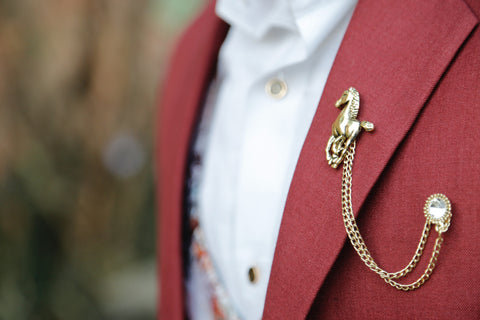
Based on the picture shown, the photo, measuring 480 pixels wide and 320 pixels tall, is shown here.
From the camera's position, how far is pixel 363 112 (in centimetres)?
57

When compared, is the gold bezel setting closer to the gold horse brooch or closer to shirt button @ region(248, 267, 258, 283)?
the gold horse brooch

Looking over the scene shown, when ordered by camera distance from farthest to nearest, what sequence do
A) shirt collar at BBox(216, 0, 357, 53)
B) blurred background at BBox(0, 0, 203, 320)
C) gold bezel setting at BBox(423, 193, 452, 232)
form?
blurred background at BBox(0, 0, 203, 320), shirt collar at BBox(216, 0, 357, 53), gold bezel setting at BBox(423, 193, 452, 232)

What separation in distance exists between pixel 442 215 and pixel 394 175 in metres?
0.07

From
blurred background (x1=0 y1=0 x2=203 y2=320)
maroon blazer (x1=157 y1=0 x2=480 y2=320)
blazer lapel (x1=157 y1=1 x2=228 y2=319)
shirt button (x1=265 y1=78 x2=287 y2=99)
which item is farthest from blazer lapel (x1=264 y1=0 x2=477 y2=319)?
blurred background (x1=0 y1=0 x2=203 y2=320)

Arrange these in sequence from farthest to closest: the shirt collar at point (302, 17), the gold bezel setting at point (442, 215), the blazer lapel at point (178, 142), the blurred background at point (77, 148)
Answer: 1. the blurred background at point (77, 148)
2. the blazer lapel at point (178, 142)
3. the shirt collar at point (302, 17)
4. the gold bezel setting at point (442, 215)

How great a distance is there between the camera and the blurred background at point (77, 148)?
157 centimetres

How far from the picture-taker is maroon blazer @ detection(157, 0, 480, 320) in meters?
0.52

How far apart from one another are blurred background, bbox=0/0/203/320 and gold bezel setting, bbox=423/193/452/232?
1.41 metres

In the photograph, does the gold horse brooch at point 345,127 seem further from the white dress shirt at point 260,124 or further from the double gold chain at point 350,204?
the white dress shirt at point 260,124

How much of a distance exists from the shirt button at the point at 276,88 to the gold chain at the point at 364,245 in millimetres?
193

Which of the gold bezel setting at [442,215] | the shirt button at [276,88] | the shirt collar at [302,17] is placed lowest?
the gold bezel setting at [442,215]

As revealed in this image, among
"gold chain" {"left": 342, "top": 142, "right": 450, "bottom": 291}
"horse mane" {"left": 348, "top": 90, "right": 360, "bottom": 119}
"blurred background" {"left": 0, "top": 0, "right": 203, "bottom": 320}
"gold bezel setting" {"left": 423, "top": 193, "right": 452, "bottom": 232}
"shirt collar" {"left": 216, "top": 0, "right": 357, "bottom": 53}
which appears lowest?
"blurred background" {"left": 0, "top": 0, "right": 203, "bottom": 320}

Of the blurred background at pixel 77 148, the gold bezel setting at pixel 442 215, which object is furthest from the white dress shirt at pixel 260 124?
the blurred background at pixel 77 148

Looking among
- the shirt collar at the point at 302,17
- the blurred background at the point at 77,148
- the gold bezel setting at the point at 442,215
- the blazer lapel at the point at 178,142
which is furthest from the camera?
the blurred background at the point at 77,148
